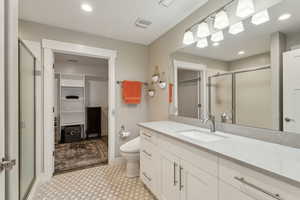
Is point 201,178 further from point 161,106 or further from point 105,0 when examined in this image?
point 105,0

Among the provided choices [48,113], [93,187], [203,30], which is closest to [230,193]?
[203,30]

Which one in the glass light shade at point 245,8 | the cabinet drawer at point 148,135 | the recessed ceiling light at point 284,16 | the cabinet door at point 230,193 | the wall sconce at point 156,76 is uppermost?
the glass light shade at point 245,8

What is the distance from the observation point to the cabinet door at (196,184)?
98 centimetres

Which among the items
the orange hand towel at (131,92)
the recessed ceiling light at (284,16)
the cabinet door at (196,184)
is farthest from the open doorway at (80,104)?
the recessed ceiling light at (284,16)

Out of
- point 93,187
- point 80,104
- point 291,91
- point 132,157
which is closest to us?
point 291,91

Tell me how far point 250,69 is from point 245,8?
0.56m

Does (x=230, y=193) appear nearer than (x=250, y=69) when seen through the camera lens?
Yes

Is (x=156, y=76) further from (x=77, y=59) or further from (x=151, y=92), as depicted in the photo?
(x=77, y=59)

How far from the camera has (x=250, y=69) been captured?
140cm

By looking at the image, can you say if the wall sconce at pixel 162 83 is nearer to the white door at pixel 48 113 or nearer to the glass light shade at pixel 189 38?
the glass light shade at pixel 189 38

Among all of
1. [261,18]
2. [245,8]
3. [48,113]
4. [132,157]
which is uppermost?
[245,8]

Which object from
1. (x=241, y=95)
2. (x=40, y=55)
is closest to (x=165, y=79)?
(x=241, y=95)

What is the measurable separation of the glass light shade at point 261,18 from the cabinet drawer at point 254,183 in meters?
1.27

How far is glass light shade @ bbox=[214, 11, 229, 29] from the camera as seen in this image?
1461mm
